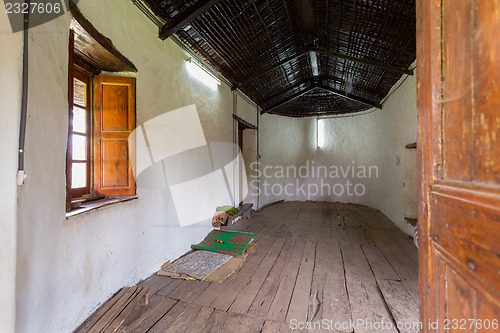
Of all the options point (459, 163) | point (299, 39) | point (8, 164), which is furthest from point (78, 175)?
point (299, 39)

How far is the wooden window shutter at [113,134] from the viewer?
6.80 feet

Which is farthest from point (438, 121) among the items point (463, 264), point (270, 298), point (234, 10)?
point (234, 10)

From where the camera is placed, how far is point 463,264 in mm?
634

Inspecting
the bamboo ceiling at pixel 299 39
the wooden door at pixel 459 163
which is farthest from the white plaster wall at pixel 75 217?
the wooden door at pixel 459 163

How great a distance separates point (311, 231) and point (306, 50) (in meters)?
3.33

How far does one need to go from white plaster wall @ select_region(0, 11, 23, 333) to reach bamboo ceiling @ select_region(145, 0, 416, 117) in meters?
1.63

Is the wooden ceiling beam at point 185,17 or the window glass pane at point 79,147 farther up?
the wooden ceiling beam at point 185,17

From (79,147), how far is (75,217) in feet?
2.40

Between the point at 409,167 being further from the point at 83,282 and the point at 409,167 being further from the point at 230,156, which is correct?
the point at 83,282

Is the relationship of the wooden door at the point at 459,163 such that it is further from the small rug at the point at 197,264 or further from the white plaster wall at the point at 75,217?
the small rug at the point at 197,264

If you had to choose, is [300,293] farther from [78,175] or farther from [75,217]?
[78,175]

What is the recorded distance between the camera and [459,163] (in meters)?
0.68

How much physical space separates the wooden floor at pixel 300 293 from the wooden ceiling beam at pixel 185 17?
273 centimetres

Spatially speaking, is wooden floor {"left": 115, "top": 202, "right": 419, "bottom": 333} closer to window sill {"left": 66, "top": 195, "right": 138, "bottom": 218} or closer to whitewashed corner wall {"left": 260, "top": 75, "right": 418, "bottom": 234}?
window sill {"left": 66, "top": 195, "right": 138, "bottom": 218}
